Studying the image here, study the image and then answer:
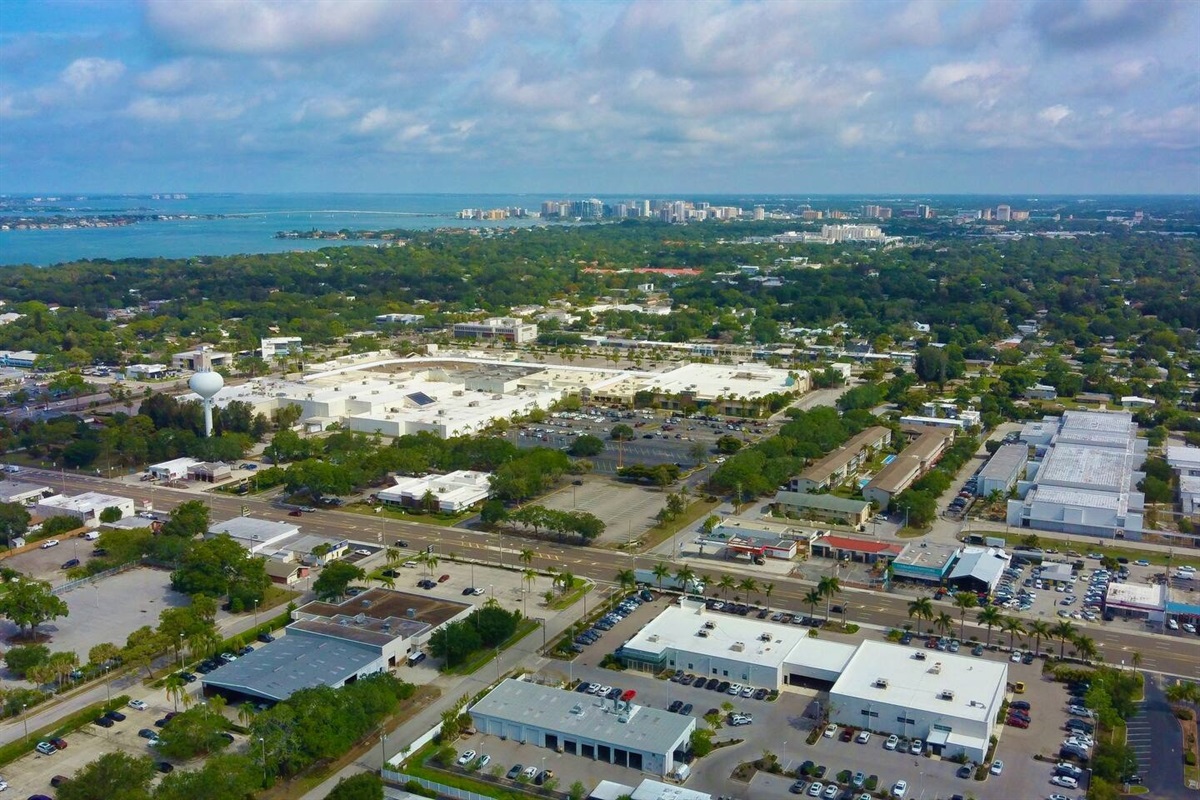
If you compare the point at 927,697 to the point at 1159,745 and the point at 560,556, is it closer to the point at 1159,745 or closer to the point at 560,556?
the point at 1159,745

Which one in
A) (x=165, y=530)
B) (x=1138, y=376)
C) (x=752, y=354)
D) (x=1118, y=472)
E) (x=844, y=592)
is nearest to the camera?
(x=844, y=592)

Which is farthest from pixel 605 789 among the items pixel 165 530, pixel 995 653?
pixel 165 530

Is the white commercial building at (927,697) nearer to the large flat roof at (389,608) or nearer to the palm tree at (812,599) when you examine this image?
the palm tree at (812,599)

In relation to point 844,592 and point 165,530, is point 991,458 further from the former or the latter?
point 165,530

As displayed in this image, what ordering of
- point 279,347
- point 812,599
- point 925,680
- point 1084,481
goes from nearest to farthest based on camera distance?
1. point 925,680
2. point 812,599
3. point 1084,481
4. point 279,347

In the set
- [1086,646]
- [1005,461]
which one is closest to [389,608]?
[1086,646]

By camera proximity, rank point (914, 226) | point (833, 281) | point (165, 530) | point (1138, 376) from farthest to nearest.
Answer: point (914, 226) → point (833, 281) → point (1138, 376) → point (165, 530)

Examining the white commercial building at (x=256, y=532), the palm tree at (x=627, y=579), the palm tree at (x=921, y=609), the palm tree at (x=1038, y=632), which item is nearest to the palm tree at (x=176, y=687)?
the white commercial building at (x=256, y=532)
